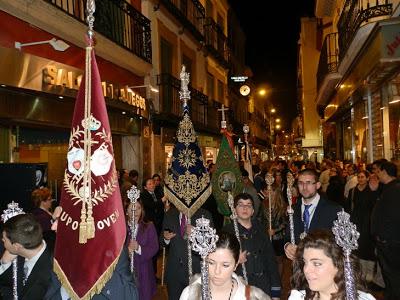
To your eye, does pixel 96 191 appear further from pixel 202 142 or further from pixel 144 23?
pixel 202 142

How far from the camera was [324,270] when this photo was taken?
3002mm

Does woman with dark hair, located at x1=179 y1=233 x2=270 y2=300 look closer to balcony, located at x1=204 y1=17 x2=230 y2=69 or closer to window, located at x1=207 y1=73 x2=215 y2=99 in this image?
balcony, located at x1=204 y1=17 x2=230 y2=69

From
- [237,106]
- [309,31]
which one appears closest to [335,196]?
[237,106]

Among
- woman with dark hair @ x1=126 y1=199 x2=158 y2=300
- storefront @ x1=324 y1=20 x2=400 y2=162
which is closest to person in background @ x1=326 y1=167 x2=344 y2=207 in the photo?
storefront @ x1=324 y1=20 x2=400 y2=162

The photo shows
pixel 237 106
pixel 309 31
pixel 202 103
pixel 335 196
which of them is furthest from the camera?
pixel 309 31

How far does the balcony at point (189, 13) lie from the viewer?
17.3 metres

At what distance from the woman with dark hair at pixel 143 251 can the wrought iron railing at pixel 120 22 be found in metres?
5.66

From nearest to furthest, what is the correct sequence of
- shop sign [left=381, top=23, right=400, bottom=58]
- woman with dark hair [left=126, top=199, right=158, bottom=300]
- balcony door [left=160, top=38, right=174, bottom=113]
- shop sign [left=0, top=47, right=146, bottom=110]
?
woman with dark hair [left=126, top=199, right=158, bottom=300] < shop sign [left=0, top=47, right=146, bottom=110] < shop sign [left=381, top=23, right=400, bottom=58] < balcony door [left=160, top=38, right=174, bottom=113]

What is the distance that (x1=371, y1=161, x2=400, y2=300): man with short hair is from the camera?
20.3 ft

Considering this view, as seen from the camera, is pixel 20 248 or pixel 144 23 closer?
pixel 20 248

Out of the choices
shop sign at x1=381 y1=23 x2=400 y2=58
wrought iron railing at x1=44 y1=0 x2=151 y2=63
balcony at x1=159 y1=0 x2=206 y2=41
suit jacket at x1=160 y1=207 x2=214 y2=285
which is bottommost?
suit jacket at x1=160 y1=207 x2=214 y2=285

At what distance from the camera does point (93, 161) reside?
4.15m

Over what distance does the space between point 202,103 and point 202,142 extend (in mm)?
2211

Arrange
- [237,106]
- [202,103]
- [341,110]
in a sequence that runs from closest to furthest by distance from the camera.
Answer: [341,110] < [202,103] < [237,106]
